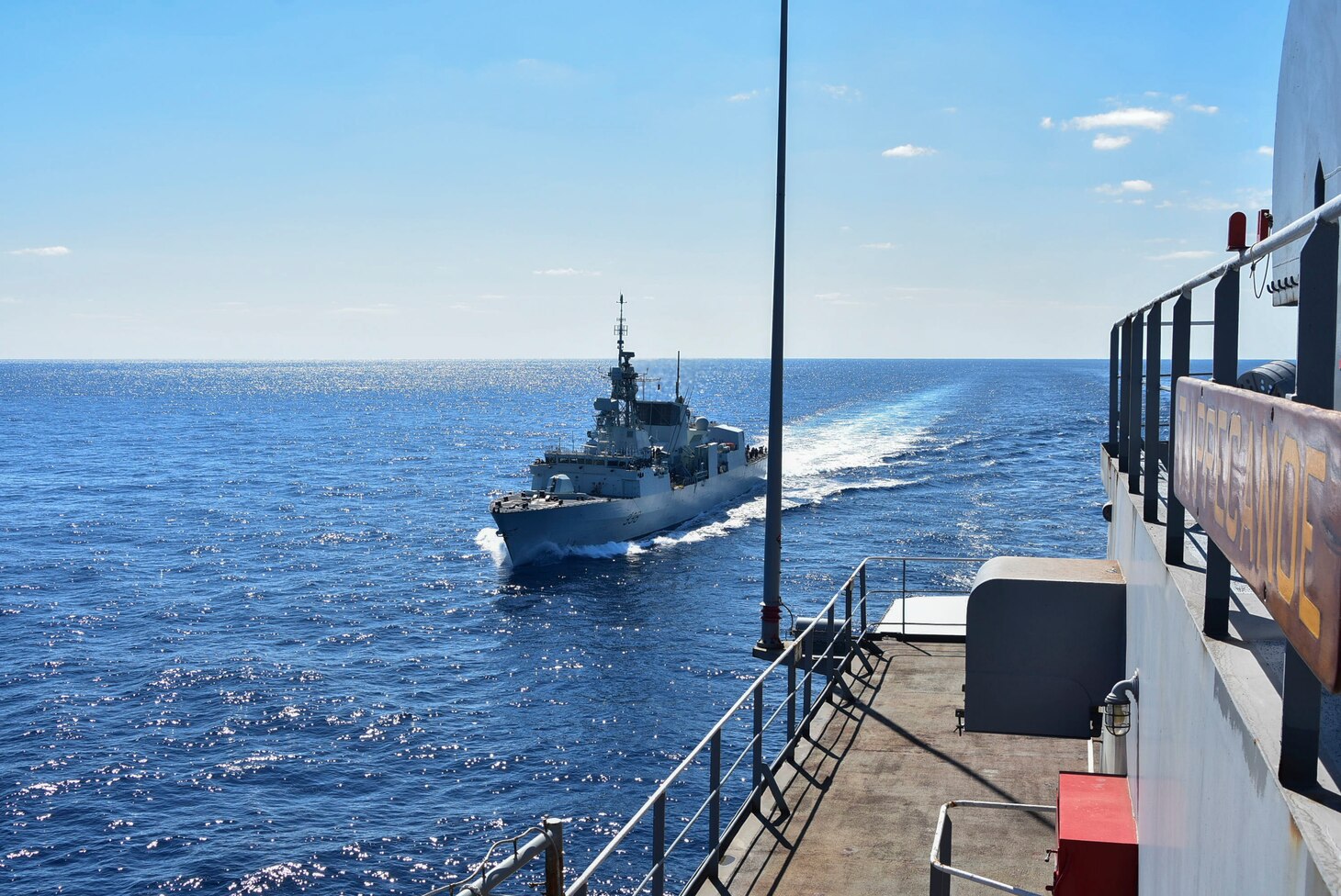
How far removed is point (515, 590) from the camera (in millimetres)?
41000

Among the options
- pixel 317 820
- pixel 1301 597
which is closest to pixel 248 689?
pixel 317 820

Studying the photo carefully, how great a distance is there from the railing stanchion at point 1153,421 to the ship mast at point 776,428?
278 inches

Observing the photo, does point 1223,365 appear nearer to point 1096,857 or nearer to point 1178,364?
point 1178,364

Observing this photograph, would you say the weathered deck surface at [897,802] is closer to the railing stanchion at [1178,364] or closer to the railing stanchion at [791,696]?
the railing stanchion at [791,696]

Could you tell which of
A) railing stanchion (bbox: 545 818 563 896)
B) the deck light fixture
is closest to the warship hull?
railing stanchion (bbox: 545 818 563 896)

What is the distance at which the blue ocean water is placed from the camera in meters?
21.3

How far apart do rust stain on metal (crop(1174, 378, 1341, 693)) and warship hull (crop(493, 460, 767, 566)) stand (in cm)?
4230

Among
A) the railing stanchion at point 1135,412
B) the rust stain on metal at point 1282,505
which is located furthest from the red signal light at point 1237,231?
the railing stanchion at point 1135,412

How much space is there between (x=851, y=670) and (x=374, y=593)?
3073 centimetres

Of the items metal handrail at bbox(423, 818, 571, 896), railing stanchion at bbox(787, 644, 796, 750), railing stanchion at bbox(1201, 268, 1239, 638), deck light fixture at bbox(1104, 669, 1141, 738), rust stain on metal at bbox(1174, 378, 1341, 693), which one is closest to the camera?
rust stain on metal at bbox(1174, 378, 1341, 693)

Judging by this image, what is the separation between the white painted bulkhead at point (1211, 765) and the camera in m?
2.12

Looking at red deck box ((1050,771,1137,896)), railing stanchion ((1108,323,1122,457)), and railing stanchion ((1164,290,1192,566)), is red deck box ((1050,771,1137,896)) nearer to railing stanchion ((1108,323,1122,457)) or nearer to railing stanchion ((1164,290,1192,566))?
railing stanchion ((1164,290,1192,566))

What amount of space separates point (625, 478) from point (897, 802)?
42616mm

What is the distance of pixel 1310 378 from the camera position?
208 cm
